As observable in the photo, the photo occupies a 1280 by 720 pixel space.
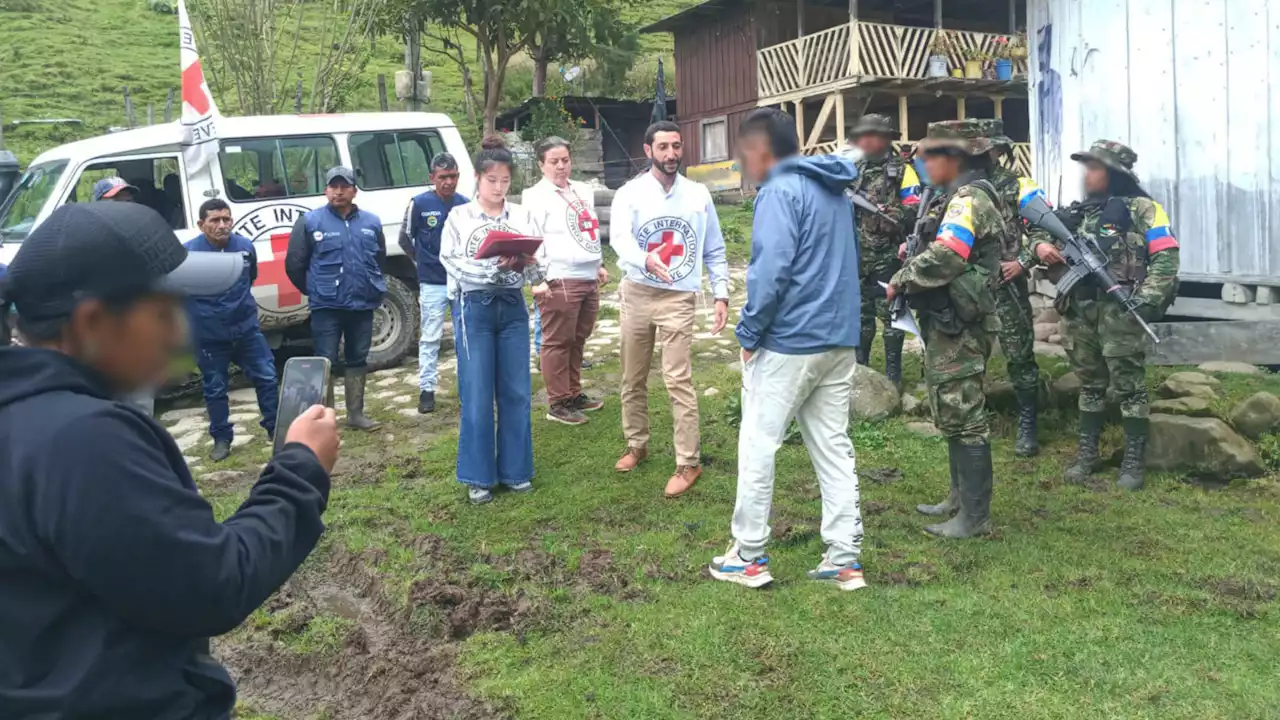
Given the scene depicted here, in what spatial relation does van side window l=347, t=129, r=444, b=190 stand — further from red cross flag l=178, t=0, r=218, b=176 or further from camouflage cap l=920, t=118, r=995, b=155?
camouflage cap l=920, t=118, r=995, b=155

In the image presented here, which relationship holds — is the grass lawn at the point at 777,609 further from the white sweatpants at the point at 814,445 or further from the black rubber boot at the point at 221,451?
the black rubber boot at the point at 221,451

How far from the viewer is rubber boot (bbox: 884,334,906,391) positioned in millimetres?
7180

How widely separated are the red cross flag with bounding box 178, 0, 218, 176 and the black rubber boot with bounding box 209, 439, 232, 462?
2465 mm

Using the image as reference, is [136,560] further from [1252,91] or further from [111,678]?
[1252,91]

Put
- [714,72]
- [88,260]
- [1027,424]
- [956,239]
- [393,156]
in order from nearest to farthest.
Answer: [88,260] → [956,239] → [1027,424] → [393,156] → [714,72]

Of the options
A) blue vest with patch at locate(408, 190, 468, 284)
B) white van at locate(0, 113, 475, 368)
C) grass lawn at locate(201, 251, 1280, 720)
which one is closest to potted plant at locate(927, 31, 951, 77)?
white van at locate(0, 113, 475, 368)

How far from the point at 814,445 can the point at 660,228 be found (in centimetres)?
185

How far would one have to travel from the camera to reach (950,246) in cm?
445

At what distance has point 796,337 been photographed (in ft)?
12.7

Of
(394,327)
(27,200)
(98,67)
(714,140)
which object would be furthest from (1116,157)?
(98,67)

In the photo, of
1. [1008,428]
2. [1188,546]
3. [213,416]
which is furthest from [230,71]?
[1188,546]

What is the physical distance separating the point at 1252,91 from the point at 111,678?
323 inches

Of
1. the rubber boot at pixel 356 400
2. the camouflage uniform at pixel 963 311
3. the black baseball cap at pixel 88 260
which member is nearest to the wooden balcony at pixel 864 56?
the rubber boot at pixel 356 400

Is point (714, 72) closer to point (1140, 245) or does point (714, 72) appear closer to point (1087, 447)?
point (1140, 245)
